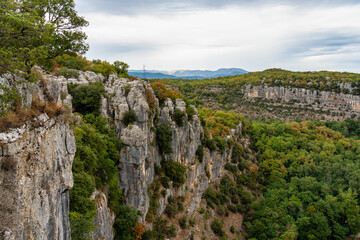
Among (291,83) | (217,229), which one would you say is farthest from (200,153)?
(291,83)

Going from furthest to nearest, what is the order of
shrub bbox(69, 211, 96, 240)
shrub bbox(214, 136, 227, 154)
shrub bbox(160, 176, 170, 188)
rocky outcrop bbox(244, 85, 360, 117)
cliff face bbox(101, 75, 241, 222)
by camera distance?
rocky outcrop bbox(244, 85, 360, 117) < shrub bbox(214, 136, 227, 154) < shrub bbox(160, 176, 170, 188) < cliff face bbox(101, 75, 241, 222) < shrub bbox(69, 211, 96, 240)

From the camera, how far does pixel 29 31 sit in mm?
9859

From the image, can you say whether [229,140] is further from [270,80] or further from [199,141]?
[270,80]

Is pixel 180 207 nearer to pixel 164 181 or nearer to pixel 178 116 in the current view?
pixel 164 181

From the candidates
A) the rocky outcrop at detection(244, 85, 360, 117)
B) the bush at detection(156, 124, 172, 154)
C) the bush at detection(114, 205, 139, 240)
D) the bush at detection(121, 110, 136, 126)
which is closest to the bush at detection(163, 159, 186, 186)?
the bush at detection(156, 124, 172, 154)

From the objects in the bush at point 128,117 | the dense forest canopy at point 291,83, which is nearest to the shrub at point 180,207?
the bush at point 128,117

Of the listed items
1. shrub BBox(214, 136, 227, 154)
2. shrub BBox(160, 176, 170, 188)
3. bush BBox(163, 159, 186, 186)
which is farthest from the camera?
shrub BBox(214, 136, 227, 154)

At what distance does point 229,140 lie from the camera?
51.8 metres

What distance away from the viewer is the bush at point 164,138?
2817cm

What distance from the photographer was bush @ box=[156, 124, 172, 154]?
2817 centimetres

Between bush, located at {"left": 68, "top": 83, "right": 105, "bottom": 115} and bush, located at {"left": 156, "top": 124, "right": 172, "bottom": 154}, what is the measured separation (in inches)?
342

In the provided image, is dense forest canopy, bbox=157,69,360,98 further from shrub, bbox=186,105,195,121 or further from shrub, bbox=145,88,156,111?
shrub, bbox=145,88,156,111

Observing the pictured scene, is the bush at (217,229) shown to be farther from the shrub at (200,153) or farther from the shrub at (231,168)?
the shrub at (231,168)

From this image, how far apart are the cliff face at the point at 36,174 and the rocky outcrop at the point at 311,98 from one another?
10921 centimetres
